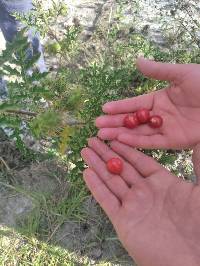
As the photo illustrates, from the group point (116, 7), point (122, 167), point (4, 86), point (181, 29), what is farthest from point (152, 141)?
point (116, 7)

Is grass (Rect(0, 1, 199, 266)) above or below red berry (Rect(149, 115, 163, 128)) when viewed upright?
below

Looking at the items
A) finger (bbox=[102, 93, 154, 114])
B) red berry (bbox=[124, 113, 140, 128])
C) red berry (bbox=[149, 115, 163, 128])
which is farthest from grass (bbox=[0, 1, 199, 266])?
red berry (bbox=[149, 115, 163, 128])

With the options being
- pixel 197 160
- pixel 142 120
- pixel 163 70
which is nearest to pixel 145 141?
pixel 142 120

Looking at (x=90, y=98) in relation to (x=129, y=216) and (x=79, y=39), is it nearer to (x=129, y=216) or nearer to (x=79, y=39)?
(x=129, y=216)

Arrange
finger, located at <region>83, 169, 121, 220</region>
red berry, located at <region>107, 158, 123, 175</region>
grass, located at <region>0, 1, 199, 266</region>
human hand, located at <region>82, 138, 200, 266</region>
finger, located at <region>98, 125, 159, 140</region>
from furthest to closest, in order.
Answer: grass, located at <region>0, 1, 199, 266</region>, finger, located at <region>98, 125, 159, 140</region>, red berry, located at <region>107, 158, 123, 175</region>, finger, located at <region>83, 169, 121, 220</region>, human hand, located at <region>82, 138, 200, 266</region>

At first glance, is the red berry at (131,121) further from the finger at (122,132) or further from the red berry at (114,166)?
the red berry at (114,166)

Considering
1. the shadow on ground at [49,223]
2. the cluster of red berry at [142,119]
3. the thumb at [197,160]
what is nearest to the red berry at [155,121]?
the cluster of red berry at [142,119]

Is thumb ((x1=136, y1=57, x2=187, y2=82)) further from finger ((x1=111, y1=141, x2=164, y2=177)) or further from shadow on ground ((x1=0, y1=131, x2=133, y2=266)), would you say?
shadow on ground ((x1=0, y1=131, x2=133, y2=266))
